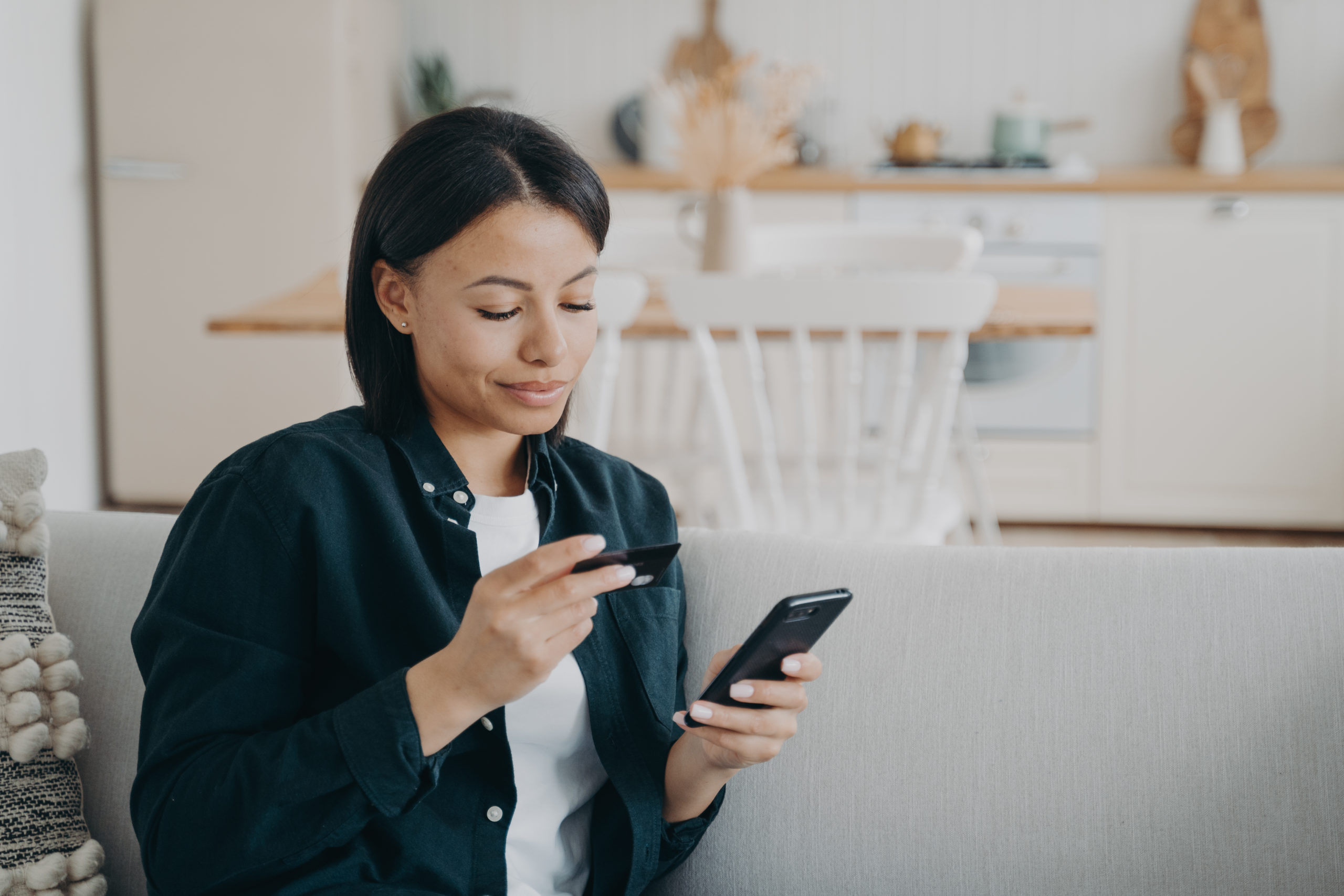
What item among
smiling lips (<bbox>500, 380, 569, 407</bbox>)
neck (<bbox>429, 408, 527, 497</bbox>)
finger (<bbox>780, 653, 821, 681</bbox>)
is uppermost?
smiling lips (<bbox>500, 380, 569, 407</bbox>)

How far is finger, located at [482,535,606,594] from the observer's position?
0.71 meters

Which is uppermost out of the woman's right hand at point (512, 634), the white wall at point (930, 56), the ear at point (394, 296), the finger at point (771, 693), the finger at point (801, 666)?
the white wall at point (930, 56)

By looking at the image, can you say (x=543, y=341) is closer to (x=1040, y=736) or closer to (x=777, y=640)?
(x=777, y=640)

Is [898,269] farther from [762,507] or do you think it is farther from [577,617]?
[577,617]

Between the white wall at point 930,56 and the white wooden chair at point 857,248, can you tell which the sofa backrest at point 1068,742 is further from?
the white wall at point 930,56

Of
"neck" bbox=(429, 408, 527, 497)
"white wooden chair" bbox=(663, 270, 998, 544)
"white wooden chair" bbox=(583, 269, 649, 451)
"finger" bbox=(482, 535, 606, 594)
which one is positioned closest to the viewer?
"finger" bbox=(482, 535, 606, 594)

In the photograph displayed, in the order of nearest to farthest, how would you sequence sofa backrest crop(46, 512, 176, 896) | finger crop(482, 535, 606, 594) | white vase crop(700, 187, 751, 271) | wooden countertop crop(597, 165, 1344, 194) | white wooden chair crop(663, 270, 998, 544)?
finger crop(482, 535, 606, 594) < sofa backrest crop(46, 512, 176, 896) < white wooden chair crop(663, 270, 998, 544) < white vase crop(700, 187, 751, 271) < wooden countertop crop(597, 165, 1344, 194)

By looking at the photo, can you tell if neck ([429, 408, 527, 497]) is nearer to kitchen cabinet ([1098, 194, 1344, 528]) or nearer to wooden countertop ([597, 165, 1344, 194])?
wooden countertop ([597, 165, 1344, 194])

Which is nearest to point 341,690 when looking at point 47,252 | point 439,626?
point 439,626

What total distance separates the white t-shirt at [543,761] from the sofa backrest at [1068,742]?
18cm

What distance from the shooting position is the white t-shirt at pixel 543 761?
929 millimetres

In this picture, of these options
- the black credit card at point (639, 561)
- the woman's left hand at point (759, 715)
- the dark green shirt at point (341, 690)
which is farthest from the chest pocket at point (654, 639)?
the black credit card at point (639, 561)

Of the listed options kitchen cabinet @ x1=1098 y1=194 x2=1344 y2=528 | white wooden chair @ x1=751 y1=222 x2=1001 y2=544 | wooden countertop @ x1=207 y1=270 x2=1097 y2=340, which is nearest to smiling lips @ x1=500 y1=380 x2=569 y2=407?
wooden countertop @ x1=207 y1=270 x2=1097 y2=340

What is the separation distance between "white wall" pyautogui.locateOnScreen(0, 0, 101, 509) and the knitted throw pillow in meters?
2.48
